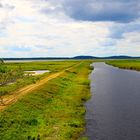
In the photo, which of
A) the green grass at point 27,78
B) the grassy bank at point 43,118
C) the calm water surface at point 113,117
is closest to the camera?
the grassy bank at point 43,118

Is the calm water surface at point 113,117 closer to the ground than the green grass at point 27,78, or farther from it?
closer to the ground

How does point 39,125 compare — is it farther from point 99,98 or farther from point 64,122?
point 99,98

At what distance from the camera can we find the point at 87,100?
Answer: 49562 mm

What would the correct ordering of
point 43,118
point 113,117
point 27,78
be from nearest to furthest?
point 43,118 < point 113,117 < point 27,78

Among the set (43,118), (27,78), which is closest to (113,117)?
(43,118)

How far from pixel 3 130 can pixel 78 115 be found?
35.4ft

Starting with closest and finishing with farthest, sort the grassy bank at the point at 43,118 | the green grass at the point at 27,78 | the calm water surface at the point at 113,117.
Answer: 1. the grassy bank at the point at 43,118
2. the calm water surface at the point at 113,117
3. the green grass at the point at 27,78

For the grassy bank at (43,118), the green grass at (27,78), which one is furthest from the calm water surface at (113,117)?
the green grass at (27,78)

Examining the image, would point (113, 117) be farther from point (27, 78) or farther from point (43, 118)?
point (27, 78)

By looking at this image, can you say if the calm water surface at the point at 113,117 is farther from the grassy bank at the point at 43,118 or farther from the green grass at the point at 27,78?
the green grass at the point at 27,78

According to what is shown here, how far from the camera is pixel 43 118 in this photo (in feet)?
115

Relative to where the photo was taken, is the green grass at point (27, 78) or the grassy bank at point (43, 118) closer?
the grassy bank at point (43, 118)

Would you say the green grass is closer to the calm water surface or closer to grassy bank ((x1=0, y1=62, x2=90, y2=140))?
grassy bank ((x1=0, y1=62, x2=90, y2=140))

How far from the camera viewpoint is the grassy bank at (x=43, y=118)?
2880 centimetres
